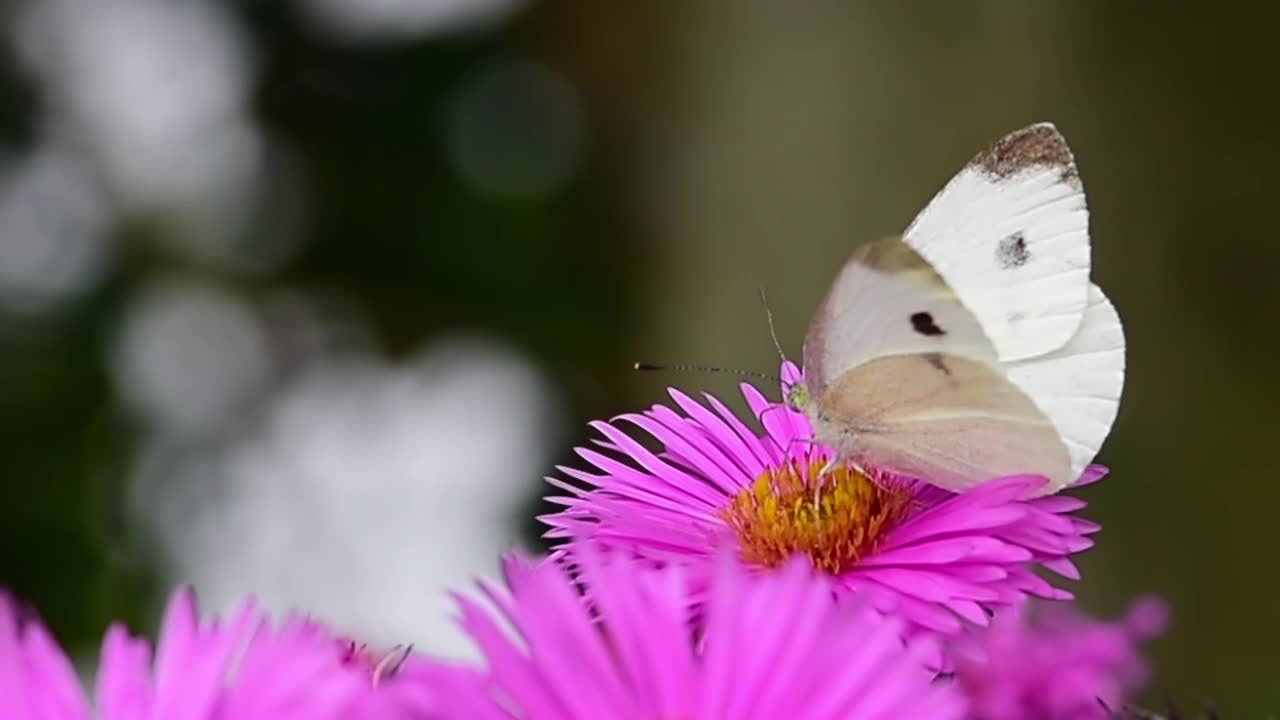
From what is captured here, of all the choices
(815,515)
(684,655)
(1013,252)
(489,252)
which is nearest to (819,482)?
(815,515)

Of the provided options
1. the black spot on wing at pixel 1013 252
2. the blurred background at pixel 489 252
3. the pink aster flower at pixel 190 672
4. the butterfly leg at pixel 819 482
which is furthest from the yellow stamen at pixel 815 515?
the blurred background at pixel 489 252

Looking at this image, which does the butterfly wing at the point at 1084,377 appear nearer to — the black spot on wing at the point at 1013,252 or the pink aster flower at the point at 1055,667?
the black spot on wing at the point at 1013,252

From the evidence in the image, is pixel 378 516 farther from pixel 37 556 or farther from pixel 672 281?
pixel 672 281

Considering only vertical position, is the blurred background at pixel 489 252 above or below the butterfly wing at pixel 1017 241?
below

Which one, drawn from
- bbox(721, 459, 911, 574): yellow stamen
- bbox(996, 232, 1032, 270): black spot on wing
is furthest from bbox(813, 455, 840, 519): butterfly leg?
bbox(996, 232, 1032, 270): black spot on wing

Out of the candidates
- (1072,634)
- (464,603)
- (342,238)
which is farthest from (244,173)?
(464,603)

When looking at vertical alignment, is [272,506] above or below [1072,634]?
below

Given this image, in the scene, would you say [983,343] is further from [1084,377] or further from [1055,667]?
[1055,667]
